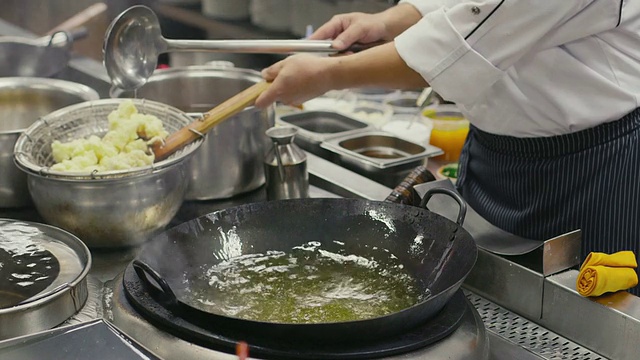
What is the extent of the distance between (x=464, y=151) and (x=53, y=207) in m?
1.17

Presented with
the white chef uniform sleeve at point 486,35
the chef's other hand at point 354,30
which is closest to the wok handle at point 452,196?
the white chef uniform sleeve at point 486,35

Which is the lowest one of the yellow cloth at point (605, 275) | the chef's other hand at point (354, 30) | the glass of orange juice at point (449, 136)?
the glass of orange juice at point (449, 136)

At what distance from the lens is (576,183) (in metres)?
2.07

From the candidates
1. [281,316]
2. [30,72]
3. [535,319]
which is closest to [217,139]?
[281,316]

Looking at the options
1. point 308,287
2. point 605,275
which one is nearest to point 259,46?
point 308,287

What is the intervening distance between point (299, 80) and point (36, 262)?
718 mm

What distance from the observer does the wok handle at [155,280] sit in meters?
1.38

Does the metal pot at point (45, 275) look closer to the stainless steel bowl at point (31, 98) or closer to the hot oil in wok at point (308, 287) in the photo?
the hot oil in wok at point (308, 287)

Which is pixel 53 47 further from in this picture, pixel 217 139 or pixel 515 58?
pixel 515 58

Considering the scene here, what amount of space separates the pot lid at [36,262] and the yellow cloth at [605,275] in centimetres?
96

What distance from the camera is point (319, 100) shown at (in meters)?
3.35

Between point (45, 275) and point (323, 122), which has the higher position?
point (45, 275)

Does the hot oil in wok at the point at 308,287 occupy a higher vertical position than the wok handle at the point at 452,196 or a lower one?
lower

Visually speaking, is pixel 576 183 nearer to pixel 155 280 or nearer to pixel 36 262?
pixel 155 280
